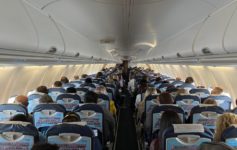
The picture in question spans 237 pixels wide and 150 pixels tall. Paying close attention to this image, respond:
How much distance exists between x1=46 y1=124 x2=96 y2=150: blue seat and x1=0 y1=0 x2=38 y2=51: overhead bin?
1.59m

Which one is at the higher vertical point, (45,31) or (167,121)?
(45,31)

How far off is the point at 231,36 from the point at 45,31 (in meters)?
4.13

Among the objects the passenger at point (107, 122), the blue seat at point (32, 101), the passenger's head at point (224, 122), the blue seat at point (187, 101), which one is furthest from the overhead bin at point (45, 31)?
the passenger's head at point (224, 122)

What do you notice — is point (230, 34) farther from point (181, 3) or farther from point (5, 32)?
point (5, 32)

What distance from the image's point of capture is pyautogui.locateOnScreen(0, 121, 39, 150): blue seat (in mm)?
4543

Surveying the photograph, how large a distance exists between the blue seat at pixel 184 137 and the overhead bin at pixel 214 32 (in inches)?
101

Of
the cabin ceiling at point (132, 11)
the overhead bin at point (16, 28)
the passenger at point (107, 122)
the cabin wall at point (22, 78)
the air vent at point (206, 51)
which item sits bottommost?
the passenger at point (107, 122)

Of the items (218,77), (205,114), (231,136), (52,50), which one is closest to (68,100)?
(52,50)

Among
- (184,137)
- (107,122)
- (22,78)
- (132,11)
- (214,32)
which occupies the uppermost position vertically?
(132,11)

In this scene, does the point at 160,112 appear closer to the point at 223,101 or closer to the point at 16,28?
the point at 223,101

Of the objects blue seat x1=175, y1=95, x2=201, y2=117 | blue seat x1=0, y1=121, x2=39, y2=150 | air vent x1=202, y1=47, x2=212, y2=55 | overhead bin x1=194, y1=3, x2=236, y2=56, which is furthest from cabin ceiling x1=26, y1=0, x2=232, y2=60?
blue seat x1=0, y1=121, x2=39, y2=150

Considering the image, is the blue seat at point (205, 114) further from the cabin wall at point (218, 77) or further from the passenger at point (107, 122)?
the cabin wall at point (218, 77)

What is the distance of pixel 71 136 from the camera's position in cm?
479

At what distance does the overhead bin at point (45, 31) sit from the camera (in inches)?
291
